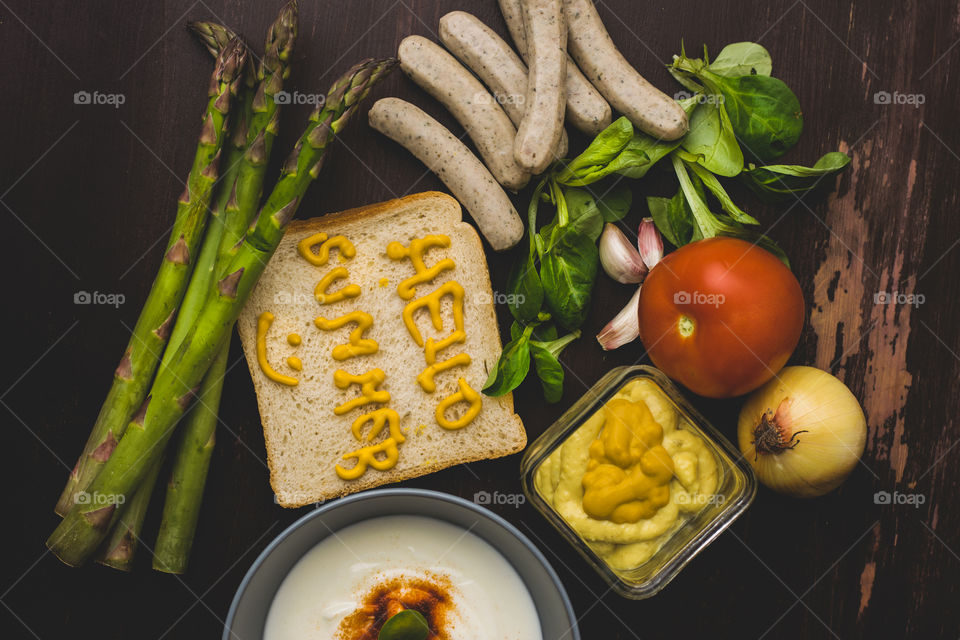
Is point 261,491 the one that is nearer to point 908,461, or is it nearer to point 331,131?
point 331,131

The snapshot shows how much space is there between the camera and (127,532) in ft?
6.18

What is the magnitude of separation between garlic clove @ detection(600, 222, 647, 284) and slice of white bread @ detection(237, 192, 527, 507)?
37 cm

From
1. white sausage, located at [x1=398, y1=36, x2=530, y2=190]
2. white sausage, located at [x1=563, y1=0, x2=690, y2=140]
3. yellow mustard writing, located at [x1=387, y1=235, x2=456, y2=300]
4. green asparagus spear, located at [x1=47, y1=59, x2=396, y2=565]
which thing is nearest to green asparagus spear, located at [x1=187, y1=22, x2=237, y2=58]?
green asparagus spear, located at [x1=47, y1=59, x2=396, y2=565]

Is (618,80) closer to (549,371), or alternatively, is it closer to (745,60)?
(745,60)

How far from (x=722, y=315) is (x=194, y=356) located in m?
1.41

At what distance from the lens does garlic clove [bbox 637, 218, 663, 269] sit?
195cm

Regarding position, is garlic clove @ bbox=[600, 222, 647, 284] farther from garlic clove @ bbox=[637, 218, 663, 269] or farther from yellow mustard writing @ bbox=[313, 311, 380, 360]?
yellow mustard writing @ bbox=[313, 311, 380, 360]

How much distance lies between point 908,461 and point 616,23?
161cm

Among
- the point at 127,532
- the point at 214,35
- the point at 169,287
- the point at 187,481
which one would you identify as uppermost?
the point at 214,35

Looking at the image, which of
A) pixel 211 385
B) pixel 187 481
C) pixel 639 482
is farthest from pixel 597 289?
pixel 187 481

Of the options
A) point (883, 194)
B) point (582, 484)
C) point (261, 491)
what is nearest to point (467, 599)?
point (582, 484)

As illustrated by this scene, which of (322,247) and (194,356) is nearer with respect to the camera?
(194,356)

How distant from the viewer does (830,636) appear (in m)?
1.99

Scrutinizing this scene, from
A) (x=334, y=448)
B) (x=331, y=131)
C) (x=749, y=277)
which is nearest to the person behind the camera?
(x=749, y=277)
